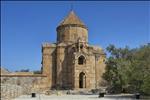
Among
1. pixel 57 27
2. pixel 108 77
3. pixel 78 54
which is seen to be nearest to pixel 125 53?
pixel 108 77

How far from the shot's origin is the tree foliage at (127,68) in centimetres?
2986

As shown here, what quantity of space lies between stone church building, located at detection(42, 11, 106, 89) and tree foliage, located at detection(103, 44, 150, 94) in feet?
18.9

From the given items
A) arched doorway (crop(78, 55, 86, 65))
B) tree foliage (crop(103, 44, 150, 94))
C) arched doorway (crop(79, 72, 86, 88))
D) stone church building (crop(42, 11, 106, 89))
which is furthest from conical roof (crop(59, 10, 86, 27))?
tree foliage (crop(103, 44, 150, 94))

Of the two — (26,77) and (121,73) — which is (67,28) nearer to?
(26,77)

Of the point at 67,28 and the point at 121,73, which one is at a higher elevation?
the point at 67,28

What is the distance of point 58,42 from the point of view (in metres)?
52.3

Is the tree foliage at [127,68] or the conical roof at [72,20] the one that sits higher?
the conical roof at [72,20]

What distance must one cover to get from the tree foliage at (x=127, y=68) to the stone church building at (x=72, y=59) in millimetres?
5761

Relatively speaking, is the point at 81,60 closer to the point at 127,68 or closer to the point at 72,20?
the point at 72,20

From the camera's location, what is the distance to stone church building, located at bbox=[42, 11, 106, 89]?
48.2 m

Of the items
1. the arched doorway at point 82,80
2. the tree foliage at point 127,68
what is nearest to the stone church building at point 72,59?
the arched doorway at point 82,80

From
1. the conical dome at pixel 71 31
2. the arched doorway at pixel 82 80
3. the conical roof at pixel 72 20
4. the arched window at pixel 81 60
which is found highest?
the conical roof at pixel 72 20

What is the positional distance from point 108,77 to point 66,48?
1076cm

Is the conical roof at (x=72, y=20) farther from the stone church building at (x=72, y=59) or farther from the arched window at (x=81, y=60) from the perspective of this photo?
the arched window at (x=81, y=60)
